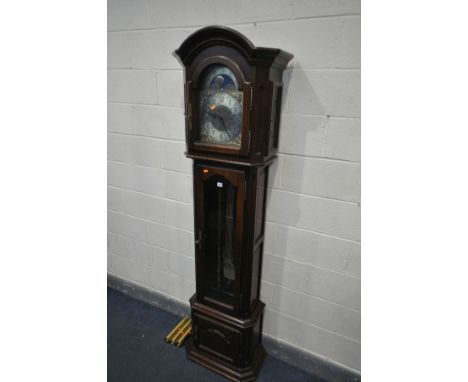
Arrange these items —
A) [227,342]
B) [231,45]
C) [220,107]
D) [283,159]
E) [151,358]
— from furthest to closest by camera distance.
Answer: [151,358]
[227,342]
[283,159]
[220,107]
[231,45]

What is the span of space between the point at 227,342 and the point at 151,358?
0.57m

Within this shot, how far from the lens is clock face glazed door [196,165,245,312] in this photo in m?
1.35

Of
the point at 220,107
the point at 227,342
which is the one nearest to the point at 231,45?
the point at 220,107

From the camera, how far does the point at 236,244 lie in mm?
1424

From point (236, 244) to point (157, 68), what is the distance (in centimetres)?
114

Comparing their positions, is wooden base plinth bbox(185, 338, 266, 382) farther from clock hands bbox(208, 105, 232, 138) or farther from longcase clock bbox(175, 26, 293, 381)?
clock hands bbox(208, 105, 232, 138)

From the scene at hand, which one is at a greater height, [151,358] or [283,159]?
[283,159]

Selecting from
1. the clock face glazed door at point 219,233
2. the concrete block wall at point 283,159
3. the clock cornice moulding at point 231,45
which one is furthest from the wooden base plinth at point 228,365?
the clock cornice moulding at point 231,45

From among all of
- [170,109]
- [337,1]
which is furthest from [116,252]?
[337,1]

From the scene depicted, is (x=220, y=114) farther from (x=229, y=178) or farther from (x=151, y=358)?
(x=151, y=358)

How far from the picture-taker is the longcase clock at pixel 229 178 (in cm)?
113

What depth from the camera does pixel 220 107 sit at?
4.05 feet

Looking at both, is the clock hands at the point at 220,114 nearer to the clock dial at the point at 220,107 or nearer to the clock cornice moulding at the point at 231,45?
the clock dial at the point at 220,107

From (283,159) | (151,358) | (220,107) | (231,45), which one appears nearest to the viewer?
(231,45)
